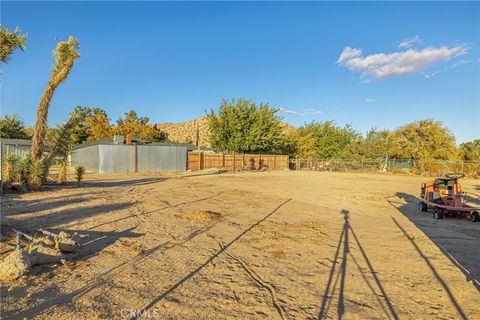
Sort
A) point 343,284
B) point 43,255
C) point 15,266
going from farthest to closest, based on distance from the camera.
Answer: point 43,255
point 343,284
point 15,266

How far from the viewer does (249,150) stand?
145ft

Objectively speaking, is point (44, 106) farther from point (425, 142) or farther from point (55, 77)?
point (425, 142)

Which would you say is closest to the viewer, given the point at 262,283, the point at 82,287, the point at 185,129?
the point at 82,287

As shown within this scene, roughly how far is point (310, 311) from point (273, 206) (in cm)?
836

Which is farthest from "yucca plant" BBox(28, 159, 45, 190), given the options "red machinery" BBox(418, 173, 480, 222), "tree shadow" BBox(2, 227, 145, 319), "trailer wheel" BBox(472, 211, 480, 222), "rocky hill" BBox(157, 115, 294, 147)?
"rocky hill" BBox(157, 115, 294, 147)

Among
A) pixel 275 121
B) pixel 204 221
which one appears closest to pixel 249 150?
pixel 275 121

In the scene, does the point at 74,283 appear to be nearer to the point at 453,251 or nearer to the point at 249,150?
the point at 453,251

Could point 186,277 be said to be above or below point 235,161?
below

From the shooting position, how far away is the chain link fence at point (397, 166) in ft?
126

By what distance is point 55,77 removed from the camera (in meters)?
14.8

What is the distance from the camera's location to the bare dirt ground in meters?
3.93

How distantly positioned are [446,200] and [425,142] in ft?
131

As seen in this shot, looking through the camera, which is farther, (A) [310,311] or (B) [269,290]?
(B) [269,290]
